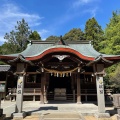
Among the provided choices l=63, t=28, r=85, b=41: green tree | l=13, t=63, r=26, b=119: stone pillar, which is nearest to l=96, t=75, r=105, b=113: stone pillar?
l=13, t=63, r=26, b=119: stone pillar

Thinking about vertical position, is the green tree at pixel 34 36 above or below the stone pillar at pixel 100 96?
above

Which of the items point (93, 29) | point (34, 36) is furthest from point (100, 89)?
point (34, 36)

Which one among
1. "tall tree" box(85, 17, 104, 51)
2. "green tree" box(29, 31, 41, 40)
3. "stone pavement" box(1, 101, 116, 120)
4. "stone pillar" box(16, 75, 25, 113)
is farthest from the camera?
"green tree" box(29, 31, 41, 40)

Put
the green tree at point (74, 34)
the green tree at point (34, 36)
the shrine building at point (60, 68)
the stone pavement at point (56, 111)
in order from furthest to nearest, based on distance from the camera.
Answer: the green tree at point (74, 34) → the green tree at point (34, 36) → the shrine building at point (60, 68) → the stone pavement at point (56, 111)

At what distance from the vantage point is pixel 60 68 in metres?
11.1

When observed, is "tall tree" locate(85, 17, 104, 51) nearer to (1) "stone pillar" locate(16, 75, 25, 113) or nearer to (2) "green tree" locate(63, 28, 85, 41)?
(2) "green tree" locate(63, 28, 85, 41)

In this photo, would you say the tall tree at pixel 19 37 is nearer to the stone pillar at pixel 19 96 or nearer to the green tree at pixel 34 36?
the green tree at pixel 34 36

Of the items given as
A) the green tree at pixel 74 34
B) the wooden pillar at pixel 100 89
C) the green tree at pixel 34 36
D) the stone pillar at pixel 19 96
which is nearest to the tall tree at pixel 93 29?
the green tree at pixel 74 34

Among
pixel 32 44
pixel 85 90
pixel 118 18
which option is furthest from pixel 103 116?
pixel 118 18

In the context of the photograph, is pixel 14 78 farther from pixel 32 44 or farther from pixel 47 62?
pixel 47 62

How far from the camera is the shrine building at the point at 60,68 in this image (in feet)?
28.0

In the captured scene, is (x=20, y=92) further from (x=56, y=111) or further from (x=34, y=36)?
(x=34, y=36)

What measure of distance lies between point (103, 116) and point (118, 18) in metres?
21.6

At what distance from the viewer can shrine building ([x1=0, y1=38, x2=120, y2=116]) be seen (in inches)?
336
